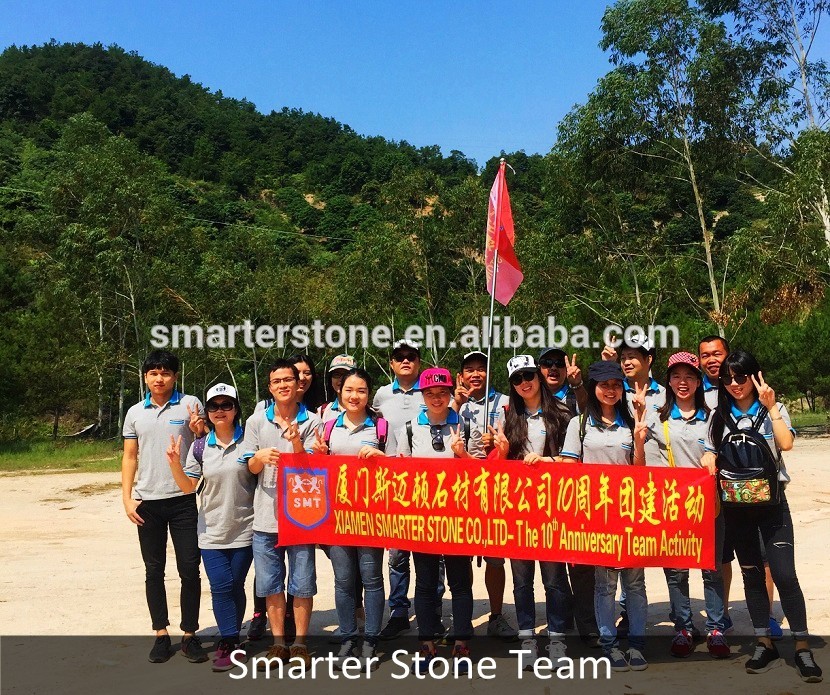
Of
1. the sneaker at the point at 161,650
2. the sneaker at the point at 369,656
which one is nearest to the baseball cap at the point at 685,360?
the sneaker at the point at 369,656

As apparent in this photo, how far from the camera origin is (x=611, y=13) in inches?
1062

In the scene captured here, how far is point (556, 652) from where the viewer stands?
16.6 ft

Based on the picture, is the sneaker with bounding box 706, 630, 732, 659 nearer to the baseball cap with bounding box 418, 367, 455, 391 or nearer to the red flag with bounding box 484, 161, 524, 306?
the baseball cap with bounding box 418, 367, 455, 391

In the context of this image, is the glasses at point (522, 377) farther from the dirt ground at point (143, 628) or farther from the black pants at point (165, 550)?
the black pants at point (165, 550)

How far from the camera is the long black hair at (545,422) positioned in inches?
213

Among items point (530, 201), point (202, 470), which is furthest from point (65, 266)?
point (530, 201)

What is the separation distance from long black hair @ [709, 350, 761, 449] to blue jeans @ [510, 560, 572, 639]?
1.29 m

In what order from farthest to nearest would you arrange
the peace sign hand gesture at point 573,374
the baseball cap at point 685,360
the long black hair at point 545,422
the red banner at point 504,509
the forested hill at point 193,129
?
the forested hill at point 193,129
the peace sign hand gesture at point 573,374
the long black hair at point 545,422
the baseball cap at point 685,360
the red banner at point 504,509

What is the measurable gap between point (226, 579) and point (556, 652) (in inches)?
84.8

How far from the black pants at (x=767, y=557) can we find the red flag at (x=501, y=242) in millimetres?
2600

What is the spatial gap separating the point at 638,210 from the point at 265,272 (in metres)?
15.8

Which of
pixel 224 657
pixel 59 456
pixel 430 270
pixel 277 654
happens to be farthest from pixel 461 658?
pixel 430 270

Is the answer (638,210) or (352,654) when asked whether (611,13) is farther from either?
(352,654)

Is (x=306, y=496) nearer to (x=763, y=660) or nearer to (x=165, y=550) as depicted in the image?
(x=165, y=550)
